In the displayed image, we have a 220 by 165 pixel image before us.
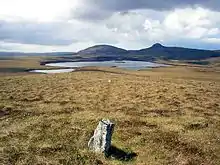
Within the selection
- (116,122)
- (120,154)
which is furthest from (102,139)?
(116,122)

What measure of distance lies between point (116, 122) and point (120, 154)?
9670 millimetres

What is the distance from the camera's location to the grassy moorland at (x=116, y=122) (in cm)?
2444

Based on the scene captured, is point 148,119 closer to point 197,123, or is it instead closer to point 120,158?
point 197,123

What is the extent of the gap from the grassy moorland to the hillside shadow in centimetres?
15

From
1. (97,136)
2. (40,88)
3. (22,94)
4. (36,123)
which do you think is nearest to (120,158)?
(97,136)

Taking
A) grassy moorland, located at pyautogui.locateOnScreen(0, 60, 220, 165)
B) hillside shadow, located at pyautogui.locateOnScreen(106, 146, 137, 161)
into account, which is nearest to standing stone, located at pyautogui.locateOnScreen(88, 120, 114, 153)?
hillside shadow, located at pyautogui.locateOnScreen(106, 146, 137, 161)

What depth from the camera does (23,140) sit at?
91.5 feet

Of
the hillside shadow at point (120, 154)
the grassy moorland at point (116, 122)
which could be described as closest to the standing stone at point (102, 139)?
the hillside shadow at point (120, 154)

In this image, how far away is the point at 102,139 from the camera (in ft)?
82.6

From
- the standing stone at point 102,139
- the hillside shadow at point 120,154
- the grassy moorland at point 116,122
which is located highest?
the standing stone at point 102,139

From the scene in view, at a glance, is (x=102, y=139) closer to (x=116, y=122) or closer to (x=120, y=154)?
(x=120, y=154)

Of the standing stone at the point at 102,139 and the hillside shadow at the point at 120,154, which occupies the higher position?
the standing stone at the point at 102,139

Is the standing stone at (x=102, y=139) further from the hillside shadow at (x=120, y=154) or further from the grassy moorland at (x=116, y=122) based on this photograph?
the grassy moorland at (x=116, y=122)

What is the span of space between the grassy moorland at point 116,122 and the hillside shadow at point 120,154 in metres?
0.15
